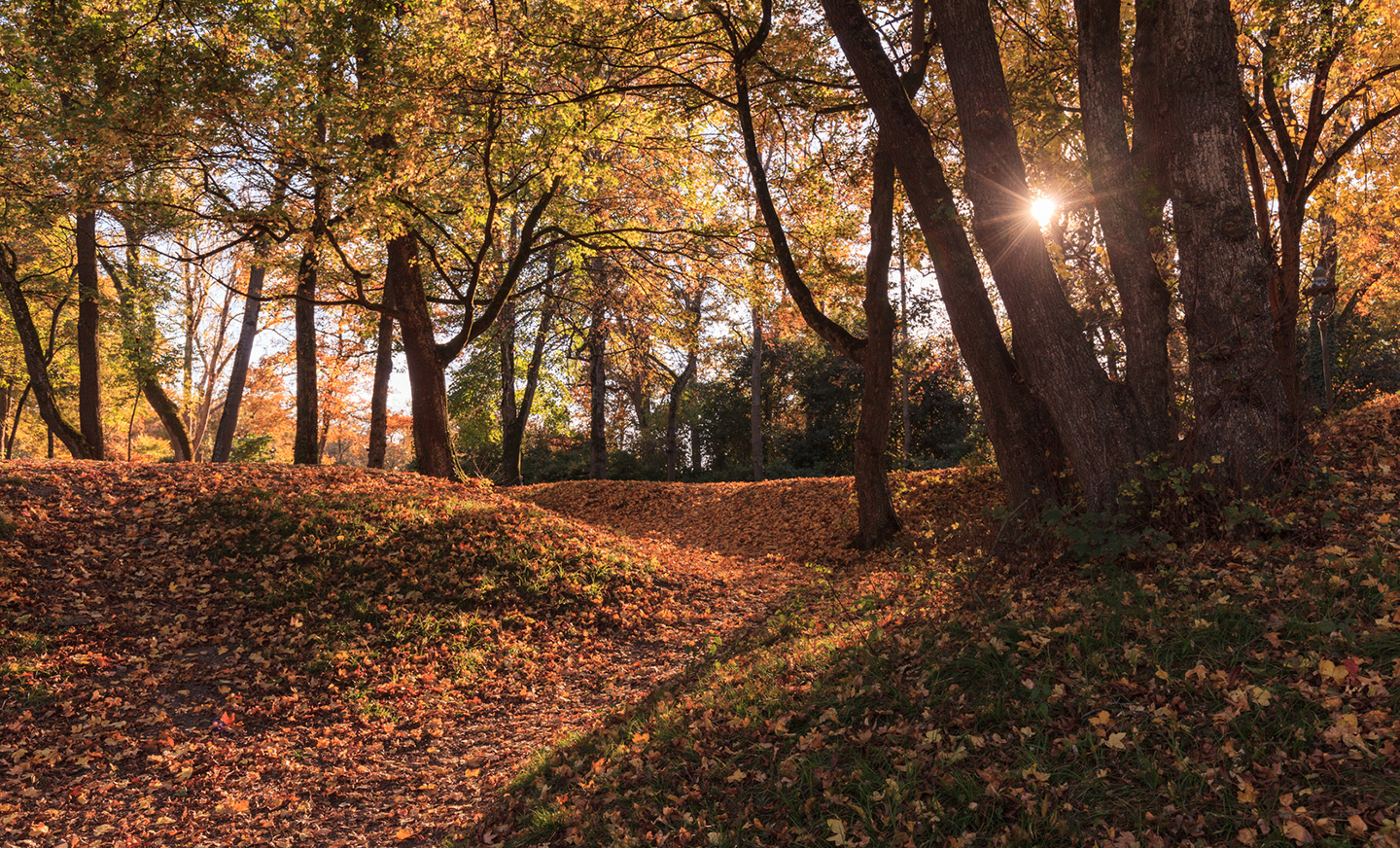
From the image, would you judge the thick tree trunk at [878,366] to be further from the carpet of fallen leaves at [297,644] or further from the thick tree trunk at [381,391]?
the thick tree trunk at [381,391]

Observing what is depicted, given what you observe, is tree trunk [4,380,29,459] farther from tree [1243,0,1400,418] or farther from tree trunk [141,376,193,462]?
tree [1243,0,1400,418]

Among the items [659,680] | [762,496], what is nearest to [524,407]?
[762,496]

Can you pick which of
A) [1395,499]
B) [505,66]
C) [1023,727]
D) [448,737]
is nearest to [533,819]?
[448,737]

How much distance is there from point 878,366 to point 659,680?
5.68m

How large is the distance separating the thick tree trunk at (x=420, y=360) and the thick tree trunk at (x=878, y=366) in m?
7.34

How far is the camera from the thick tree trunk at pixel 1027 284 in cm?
530

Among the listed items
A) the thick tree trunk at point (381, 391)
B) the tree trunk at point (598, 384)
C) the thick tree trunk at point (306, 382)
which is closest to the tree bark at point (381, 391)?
the thick tree trunk at point (381, 391)

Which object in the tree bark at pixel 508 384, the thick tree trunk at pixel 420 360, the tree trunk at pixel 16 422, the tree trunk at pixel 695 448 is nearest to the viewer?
the thick tree trunk at pixel 420 360

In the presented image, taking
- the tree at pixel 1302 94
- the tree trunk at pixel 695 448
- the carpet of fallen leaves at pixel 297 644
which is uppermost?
the tree at pixel 1302 94

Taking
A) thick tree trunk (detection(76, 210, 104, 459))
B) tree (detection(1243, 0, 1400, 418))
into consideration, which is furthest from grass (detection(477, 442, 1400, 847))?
thick tree trunk (detection(76, 210, 104, 459))

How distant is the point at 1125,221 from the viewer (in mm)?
5586

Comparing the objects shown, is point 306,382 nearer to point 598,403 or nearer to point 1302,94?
point 598,403

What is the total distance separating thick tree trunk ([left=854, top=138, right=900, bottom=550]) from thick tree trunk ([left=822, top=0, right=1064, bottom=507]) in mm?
3673

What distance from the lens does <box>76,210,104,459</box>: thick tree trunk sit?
49.1 feet
